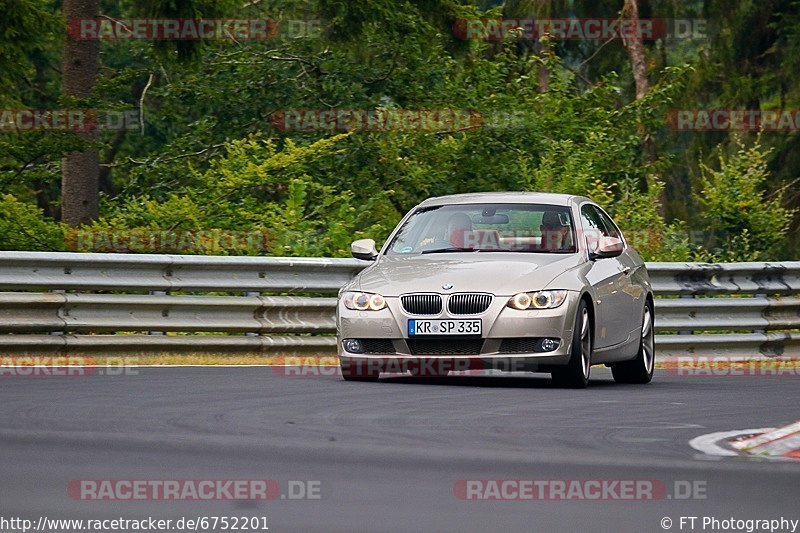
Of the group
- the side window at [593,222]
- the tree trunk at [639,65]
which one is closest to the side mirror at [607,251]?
the side window at [593,222]

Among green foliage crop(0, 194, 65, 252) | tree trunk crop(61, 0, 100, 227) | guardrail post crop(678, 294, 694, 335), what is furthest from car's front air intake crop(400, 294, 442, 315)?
tree trunk crop(61, 0, 100, 227)

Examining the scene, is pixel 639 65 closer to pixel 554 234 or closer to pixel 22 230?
pixel 22 230

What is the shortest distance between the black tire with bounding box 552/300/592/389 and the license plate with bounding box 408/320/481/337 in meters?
0.70

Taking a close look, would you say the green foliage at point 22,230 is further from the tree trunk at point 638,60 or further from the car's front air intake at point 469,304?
the tree trunk at point 638,60

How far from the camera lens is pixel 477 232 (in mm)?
14188

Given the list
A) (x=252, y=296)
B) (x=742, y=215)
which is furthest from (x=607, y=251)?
(x=742, y=215)

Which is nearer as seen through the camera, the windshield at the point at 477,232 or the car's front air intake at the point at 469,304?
the car's front air intake at the point at 469,304

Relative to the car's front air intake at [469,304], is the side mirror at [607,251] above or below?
above

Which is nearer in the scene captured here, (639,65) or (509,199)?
(509,199)

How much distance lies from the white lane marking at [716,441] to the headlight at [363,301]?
12.8 feet

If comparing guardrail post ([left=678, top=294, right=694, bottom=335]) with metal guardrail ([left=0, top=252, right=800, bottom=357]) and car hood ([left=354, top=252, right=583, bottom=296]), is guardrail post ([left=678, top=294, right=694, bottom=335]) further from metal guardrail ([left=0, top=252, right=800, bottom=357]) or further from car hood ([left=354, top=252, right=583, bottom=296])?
car hood ([left=354, top=252, right=583, bottom=296])

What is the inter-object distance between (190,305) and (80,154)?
27.0ft

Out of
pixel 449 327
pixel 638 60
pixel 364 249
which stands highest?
pixel 638 60

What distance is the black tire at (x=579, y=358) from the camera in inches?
507
